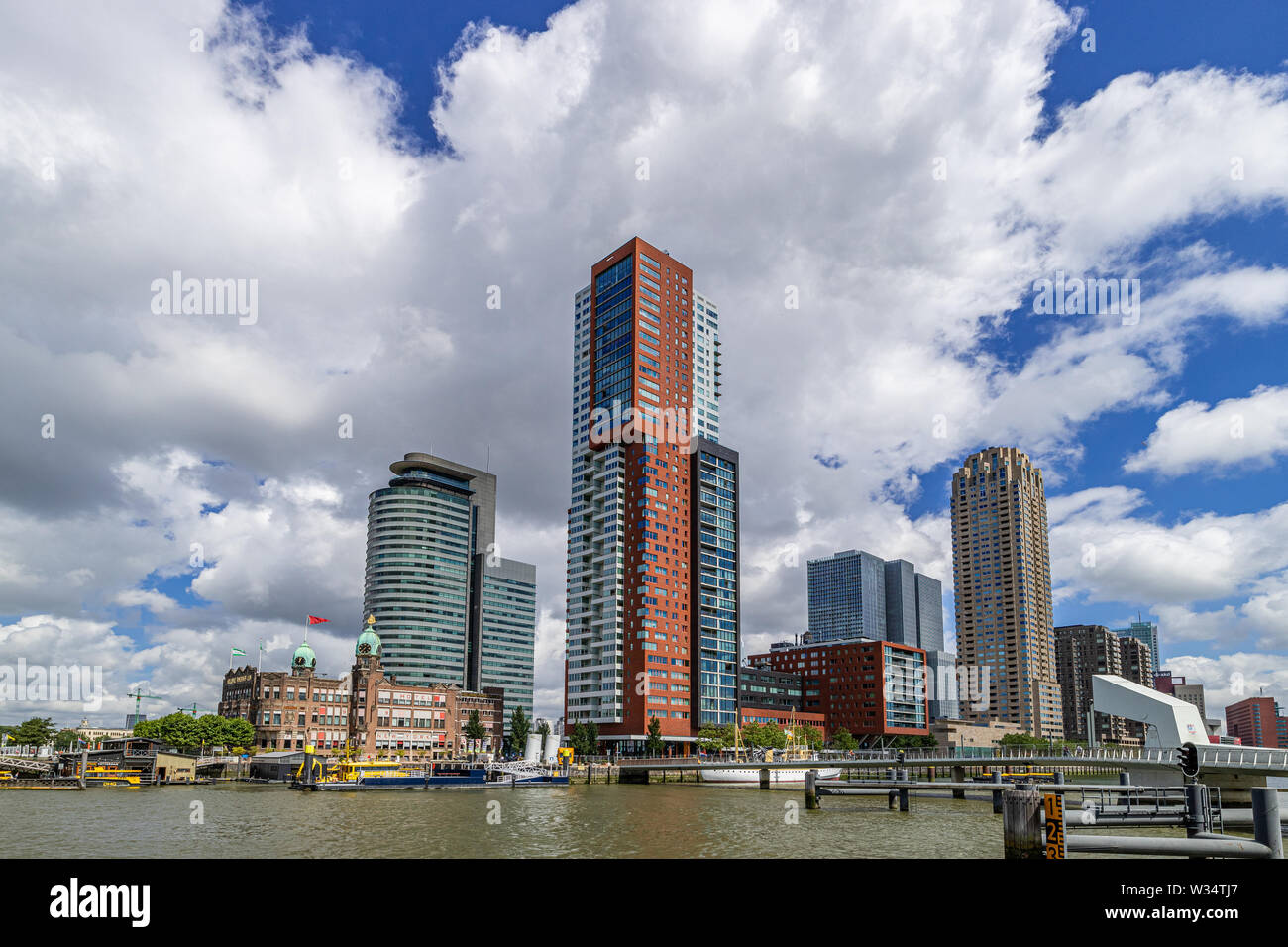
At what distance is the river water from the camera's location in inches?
2029

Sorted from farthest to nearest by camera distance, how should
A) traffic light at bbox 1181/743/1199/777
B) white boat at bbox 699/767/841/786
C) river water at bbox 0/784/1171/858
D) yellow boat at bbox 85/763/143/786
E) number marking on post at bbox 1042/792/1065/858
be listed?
1. white boat at bbox 699/767/841/786
2. yellow boat at bbox 85/763/143/786
3. river water at bbox 0/784/1171/858
4. traffic light at bbox 1181/743/1199/777
5. number marking on post at bbox 1042/792/1065/858

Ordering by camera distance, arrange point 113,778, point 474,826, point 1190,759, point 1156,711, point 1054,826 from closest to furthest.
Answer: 1. point 1054,826
2. point 1190,759
3. point 474,826
4. point 1156,711
5. point 113,778

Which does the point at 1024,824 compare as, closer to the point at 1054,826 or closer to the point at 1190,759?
the point at 1054,826

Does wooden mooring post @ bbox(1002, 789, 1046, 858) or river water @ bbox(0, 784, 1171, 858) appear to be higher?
wooden mooring post @ bbox(1002, 789, 1046, 858)

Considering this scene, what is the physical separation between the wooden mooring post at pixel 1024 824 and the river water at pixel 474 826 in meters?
29.2

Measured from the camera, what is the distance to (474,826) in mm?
68062

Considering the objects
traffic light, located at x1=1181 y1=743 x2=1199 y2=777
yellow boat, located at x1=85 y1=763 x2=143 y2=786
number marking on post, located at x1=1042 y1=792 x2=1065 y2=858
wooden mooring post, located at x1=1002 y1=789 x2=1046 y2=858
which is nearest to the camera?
number marking on post, located at x1=1042 y1=792 x2=1065 y2=858

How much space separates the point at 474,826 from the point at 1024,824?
5449 cm

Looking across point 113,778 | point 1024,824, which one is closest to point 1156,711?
point 1024,824

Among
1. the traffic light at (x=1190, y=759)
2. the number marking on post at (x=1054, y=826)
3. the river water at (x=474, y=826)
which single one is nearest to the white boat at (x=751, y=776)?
the river water at (x=474, y=826)

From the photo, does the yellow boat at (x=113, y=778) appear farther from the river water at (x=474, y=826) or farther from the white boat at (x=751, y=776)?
the white boat at (x=751, y=776)

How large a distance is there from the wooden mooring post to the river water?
29.2 m

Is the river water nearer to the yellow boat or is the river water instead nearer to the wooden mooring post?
Result: the yellow boat

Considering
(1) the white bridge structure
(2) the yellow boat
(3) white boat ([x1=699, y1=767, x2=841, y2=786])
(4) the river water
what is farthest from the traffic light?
(2) the yellow boat
